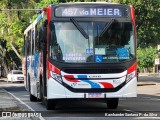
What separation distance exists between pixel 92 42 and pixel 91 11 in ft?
3.53

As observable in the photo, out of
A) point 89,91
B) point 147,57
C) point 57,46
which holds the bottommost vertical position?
point 147,57

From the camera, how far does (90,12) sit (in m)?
16.7

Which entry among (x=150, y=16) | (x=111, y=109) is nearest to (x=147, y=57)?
(x=150, y=16)

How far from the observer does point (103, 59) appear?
16219 millimetres

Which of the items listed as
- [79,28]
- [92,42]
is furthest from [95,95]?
[79,28]

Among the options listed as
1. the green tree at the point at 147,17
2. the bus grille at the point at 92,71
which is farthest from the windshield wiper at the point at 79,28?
the green tree at the point at 147,17

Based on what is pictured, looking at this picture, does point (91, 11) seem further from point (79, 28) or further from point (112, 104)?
point (112, 104)

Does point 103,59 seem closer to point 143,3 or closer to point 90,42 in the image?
point 90,42

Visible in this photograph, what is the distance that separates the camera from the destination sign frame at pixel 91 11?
54.6 feet

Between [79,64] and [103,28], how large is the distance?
139 cm

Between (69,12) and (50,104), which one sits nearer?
(69,12)

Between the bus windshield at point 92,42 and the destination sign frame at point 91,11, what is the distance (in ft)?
0.92

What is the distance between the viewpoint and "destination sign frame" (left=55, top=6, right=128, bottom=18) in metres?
16.6

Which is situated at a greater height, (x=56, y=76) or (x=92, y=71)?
(x=92, y=71)
